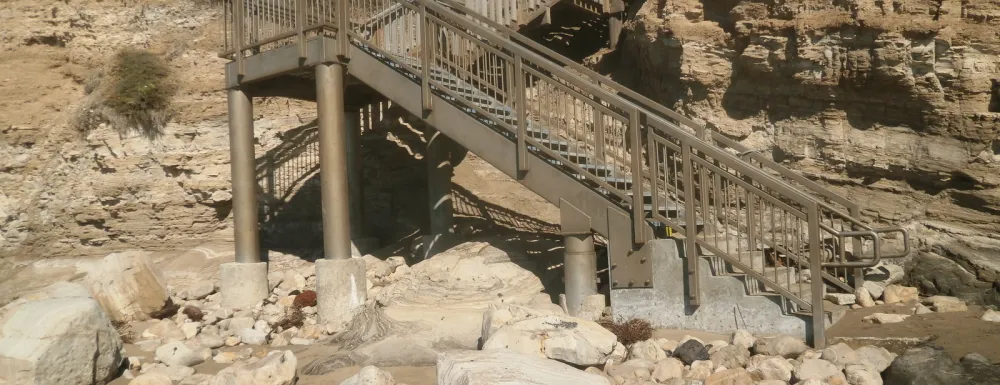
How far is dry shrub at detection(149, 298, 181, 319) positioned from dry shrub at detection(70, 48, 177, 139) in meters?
4.75

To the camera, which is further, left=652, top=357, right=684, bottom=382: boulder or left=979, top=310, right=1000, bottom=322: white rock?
left=979, top=310, right=1000, bottom=322: white rock

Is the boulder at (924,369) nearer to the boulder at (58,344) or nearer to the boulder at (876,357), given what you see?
the boulder at (876,357)

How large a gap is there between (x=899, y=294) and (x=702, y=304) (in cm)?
263

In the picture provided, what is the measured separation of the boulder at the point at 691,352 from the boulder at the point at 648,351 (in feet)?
0.48

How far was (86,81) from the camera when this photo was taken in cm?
1662

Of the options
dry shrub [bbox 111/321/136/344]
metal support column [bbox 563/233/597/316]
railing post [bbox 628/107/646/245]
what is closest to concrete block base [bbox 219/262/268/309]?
dry shrub [bbox 111/321/136/344]

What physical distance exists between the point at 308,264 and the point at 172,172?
12.3 ft

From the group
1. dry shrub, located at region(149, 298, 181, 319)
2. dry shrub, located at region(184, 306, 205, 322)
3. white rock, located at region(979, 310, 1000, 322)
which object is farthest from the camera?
dry shrub, located at region(149, 298, 181, 319)

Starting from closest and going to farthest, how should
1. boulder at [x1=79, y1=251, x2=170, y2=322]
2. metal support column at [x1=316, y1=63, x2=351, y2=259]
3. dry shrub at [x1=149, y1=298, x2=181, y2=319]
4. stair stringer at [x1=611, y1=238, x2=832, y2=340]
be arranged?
stair stringer at [x1=611, y1=238, x2=832, y2=340], metal support column at [x1=316, y1=63, x2=351, y2=259], boulder at [x1=79, y1=251, x2=170, y2=322], dry shrub at [x1=149, y1=298, x2=181, y2=319]

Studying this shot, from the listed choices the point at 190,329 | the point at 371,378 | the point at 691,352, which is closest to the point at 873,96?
the point at 691,352

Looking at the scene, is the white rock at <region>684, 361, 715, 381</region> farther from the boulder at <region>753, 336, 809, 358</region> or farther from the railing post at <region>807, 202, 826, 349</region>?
the railing post at <region>807, 202, 826, 349</region>

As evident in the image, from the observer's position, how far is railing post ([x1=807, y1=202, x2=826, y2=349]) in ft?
24.5

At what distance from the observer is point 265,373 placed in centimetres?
770

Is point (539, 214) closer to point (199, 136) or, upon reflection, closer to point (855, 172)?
point (855, 172)
